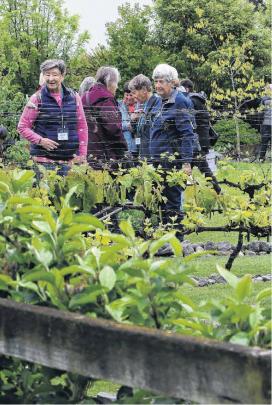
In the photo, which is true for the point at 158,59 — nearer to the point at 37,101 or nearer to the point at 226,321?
the point at 37,101

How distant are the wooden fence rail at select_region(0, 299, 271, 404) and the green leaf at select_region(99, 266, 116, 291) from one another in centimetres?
17

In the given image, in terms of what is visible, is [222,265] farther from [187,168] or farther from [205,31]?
[205,31]

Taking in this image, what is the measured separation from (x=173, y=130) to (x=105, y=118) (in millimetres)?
1374

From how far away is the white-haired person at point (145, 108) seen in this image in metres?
10.9

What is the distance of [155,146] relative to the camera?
414 inches

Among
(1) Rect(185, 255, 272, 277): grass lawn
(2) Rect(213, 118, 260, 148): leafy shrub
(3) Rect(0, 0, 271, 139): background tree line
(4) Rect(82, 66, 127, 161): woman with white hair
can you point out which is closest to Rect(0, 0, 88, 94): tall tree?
(3) Rect(0, 0, 271, 139): background tree line

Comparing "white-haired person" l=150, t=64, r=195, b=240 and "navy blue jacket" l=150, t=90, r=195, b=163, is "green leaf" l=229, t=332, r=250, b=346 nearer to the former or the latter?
"white-haired person" l=150, t=64, r=195, b=240

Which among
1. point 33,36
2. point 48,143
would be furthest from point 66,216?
point 33,36

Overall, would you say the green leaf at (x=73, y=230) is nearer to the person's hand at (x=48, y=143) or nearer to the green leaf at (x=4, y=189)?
the green leaf at (x=4, y=189)

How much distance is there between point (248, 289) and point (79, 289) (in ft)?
1.69

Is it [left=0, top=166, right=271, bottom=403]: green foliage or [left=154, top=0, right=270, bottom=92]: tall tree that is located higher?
[left=154, top=0, right=270, bottom=92]: tall tree

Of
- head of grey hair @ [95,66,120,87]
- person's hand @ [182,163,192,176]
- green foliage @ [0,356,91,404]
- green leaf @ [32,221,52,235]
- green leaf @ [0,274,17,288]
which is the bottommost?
green foliage @ [0,356,91,404]

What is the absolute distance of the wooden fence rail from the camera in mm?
2309

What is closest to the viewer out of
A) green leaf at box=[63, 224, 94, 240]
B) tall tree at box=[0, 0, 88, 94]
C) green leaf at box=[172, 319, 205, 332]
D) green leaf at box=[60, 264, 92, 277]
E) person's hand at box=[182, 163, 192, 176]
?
green leaf at box=[172, 319, 205, 332]
